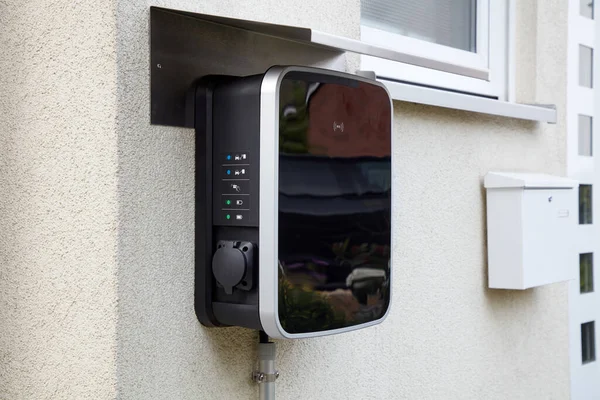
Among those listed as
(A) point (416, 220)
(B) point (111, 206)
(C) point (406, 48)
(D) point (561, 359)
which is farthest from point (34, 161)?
(D) point (561, 359)

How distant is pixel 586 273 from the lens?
2.67 m

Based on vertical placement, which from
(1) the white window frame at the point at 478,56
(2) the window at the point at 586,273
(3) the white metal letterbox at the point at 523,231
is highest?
(1) the white window frame at the point at 478,56

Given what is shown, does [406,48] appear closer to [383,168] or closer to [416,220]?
[416,220]

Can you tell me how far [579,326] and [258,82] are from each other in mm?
1870

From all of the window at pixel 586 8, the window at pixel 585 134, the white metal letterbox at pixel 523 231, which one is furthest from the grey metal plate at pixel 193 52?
the window at pixel 586 8

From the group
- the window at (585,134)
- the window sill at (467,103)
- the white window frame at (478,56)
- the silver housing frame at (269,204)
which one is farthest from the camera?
the window at (585,134)

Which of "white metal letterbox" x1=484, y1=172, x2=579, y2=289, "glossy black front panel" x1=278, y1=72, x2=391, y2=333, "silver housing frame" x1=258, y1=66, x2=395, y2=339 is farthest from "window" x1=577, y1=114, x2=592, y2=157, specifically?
"silver housing frame" x1=258, y1=66, x2=395, y2=339

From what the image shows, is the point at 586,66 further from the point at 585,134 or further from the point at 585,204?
the point at 585,204

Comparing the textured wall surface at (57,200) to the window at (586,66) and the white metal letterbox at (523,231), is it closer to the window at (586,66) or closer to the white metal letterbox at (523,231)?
the white metal letterbox at (523,231)

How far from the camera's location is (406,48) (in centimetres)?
200

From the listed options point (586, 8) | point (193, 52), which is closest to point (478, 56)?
point (586, 8)

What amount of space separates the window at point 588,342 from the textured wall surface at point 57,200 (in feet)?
6.59

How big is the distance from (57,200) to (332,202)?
1.47 feet

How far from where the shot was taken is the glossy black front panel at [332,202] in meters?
1.16
